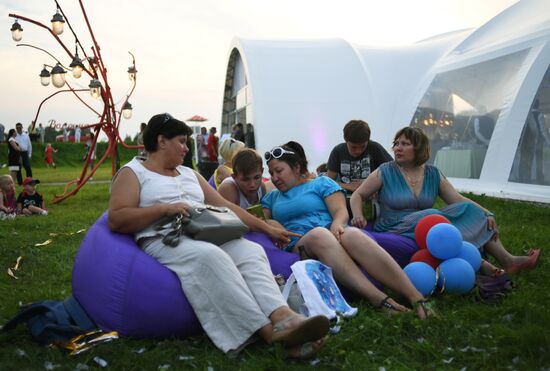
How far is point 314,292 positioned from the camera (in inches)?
149

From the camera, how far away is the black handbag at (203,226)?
3.62 meters

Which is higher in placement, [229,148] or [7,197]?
[229,148]

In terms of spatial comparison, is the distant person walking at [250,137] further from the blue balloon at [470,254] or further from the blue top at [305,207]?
the blue balloon at [470,254]

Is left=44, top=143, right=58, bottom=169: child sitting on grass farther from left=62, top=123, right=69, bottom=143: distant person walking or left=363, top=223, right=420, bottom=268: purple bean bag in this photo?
left=363, top=223, right=420, bottom=268: purple bean bag

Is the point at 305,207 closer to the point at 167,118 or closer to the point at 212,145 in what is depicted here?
the point at 167,118

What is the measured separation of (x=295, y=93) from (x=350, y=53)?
91.6 inches

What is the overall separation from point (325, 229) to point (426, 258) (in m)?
0.84

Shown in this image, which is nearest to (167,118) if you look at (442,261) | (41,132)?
(442,261)

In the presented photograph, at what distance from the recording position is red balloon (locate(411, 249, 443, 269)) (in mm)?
4414

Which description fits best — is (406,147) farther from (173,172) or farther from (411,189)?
(173,172)

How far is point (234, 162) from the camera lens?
4.81 metres

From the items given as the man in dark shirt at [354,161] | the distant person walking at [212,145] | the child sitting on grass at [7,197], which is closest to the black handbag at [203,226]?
the man in dark shirt at [354,161]

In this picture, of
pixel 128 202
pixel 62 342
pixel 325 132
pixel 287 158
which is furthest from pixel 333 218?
pixel 325 132

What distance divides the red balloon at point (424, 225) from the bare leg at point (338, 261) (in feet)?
2.42
